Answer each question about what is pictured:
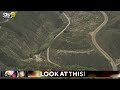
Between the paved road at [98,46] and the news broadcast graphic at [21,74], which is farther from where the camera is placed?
the paved road at [98,46]

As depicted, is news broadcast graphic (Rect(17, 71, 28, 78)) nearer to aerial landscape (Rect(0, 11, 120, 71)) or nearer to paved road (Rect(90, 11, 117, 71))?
aerial landscape (Rect(0, 11, 120, 71))

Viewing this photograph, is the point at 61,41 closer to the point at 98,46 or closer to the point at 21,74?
the point at 98,46

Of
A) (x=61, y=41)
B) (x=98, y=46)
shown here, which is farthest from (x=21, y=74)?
(x=98, y=46)

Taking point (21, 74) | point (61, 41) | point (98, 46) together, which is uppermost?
point (61, 41)

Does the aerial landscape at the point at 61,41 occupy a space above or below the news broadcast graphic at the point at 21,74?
above

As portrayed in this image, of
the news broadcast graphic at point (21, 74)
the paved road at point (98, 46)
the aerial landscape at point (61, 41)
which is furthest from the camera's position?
the paved road at point (98, 46)

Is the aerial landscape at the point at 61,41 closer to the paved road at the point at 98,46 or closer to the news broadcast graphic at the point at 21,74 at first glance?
the paved road at the point at 98,46

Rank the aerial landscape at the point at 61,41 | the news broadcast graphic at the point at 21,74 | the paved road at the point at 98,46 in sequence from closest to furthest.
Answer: the news broadcast graphic at the point at 21,74 < the aerial landscape at the point at 61,41 < the paved road at the point at 98,46

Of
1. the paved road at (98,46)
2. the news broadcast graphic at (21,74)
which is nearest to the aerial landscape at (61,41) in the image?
the paved road at (98,46)

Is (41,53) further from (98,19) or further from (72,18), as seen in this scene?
(98,19)
